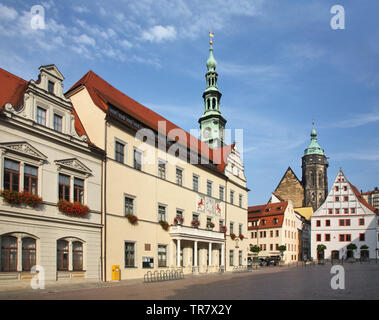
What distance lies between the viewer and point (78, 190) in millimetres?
25984

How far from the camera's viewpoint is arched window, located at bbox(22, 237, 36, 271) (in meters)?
21.4

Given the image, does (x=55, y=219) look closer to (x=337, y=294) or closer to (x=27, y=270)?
(x=27, y=270)

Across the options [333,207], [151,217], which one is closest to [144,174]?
[151,217]

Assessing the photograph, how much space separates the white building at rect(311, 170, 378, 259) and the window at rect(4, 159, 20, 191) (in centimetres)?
7032

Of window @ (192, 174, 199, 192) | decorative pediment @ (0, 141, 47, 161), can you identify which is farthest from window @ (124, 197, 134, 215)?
window @ (192, 174, 199, 192)

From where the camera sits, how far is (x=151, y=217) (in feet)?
108

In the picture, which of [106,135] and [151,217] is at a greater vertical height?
[106,135]

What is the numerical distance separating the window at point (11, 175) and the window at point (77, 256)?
5696mm

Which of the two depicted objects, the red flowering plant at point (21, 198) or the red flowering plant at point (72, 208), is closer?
the red flowering plant at point (21, 198)

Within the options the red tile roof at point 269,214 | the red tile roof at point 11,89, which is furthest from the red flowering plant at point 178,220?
the red tile roof at point 269,214

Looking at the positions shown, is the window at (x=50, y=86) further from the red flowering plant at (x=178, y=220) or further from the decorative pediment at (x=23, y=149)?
the red flowering plant at (x=178, y=220)

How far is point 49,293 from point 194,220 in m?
20.6

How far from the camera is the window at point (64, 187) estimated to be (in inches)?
968
